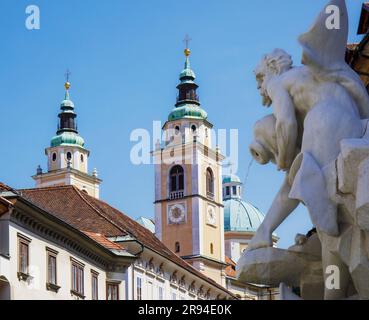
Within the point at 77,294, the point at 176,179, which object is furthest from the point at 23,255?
the point at 176,179

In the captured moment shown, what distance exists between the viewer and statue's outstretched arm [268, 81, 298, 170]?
348 inches

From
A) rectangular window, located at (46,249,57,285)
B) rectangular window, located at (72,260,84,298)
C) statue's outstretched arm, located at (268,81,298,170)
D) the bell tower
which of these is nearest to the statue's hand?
statue's outstretched arm, located at (268,81,298,170)

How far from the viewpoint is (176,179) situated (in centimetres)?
10031

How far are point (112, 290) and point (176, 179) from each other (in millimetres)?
→ 53497

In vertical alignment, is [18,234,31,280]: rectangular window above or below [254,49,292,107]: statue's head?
above

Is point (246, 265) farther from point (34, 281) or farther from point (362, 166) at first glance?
point (34, 281)

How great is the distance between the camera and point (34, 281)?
37125 mm

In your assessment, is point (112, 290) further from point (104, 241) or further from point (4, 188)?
point (4, 188)

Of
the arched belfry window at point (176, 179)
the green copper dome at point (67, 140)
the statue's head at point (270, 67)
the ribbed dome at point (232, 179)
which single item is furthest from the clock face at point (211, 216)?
the statue's head at point (270, 67)

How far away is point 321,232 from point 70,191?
47.7 meters

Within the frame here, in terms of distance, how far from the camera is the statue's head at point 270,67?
9.31 metres

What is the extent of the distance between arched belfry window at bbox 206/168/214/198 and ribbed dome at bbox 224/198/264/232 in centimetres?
1544

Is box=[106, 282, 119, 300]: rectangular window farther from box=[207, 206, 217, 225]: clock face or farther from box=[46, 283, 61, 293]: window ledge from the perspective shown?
box=[207, 206, 217, 225]: clock face

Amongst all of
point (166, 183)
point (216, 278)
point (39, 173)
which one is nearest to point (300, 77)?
point (216, 278)
